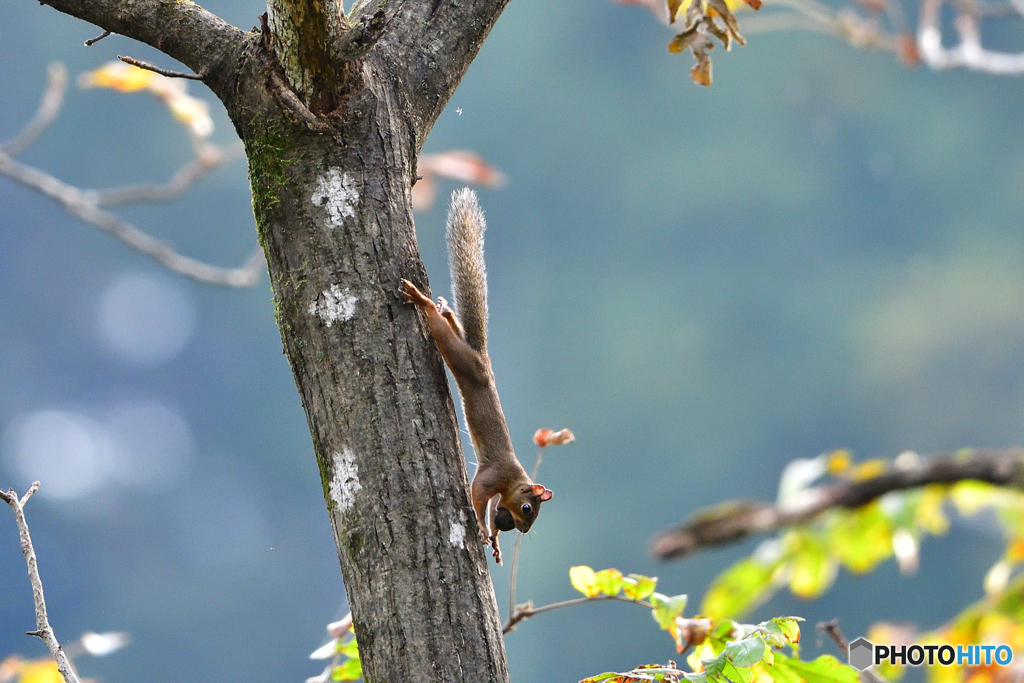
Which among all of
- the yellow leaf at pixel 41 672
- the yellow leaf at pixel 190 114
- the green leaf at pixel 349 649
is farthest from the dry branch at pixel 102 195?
the green leaf at pixel 349 649

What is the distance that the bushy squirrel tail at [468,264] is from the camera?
311 centimetres

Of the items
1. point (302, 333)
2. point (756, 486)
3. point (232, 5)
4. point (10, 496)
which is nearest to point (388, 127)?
point (302, 333)

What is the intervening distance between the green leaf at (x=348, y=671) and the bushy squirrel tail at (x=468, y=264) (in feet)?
3.87

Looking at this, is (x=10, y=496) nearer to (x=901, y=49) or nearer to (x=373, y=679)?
(x=373, y=679)

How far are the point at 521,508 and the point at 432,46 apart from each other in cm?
164

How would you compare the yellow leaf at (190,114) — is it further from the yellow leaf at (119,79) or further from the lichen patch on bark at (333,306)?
the lichen patch on bark at (333,306)

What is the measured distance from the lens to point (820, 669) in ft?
5.98

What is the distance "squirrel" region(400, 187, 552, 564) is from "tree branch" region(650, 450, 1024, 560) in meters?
2.27

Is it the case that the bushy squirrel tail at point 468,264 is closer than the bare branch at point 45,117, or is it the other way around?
the bushy squirrel tail at point 468,264

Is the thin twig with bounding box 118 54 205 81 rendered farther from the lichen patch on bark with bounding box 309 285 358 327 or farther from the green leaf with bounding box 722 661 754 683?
the green leaf with bounding box 722 661 754 683

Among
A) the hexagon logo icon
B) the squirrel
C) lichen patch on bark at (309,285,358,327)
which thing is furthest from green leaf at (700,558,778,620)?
the squirrel

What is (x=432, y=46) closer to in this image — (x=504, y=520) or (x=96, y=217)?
(x=504, y=520)

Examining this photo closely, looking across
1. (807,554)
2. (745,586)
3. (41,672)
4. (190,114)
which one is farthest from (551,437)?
(190,114)

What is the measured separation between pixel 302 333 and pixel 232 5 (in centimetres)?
1735
